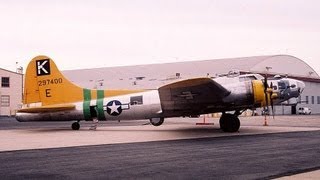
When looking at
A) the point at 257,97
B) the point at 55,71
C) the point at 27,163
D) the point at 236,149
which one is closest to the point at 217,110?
the point at 257,97

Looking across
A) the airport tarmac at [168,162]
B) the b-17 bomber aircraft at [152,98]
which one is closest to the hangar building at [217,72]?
the b-17 bomber aircraft at [152,98]

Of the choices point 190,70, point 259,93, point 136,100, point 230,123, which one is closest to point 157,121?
point 136,100

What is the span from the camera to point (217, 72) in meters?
74.9

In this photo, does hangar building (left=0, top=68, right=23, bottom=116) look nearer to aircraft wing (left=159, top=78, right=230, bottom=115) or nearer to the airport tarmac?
aircraft wing (left=159, top=78, right=230, bottom=115)

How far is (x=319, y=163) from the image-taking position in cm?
1064

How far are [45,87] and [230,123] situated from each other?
11.9 m

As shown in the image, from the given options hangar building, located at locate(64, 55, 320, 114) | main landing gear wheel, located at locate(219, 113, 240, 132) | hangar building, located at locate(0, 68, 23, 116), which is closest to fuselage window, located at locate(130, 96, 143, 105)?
main landing gear wheel, located at locate(219, 113, 240, 132)

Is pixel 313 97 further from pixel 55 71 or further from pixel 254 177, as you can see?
pixel 254 177

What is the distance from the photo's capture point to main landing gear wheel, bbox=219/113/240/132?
22766 millimetres

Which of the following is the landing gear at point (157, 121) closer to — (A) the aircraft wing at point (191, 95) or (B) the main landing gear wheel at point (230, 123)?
(A) the aircraft wing at point (191, 95)

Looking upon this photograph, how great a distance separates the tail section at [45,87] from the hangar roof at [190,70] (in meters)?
46.1

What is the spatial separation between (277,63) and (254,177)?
73212 millimetres

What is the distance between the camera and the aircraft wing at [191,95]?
766 inches

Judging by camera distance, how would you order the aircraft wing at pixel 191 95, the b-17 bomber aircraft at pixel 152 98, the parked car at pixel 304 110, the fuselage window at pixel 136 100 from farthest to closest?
1. the parked car at pixel 304 110
2. the fuselage window at pixel 136 100
3. the b-17 bomber aircraft at pixel 152 98
4. the aircraft wing at pixel 191 95
